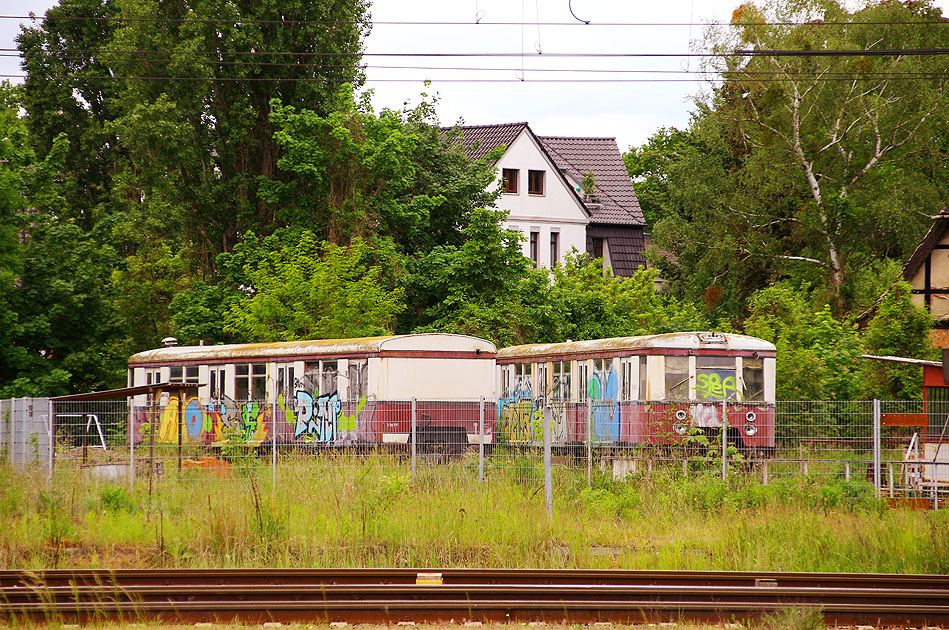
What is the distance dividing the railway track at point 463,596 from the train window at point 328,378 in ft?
41.1

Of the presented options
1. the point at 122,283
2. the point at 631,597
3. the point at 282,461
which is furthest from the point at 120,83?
the point at 631,597

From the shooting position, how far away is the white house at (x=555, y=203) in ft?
164

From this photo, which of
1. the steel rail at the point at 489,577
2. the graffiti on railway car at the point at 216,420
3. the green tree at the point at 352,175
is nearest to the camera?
the steel rail at the point at 489,577

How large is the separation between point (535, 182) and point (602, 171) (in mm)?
8359

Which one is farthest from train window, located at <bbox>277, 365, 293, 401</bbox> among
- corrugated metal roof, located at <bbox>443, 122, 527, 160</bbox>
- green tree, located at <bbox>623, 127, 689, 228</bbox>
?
green tree, located at <bbox>623, 127, 689, 228</bbox>

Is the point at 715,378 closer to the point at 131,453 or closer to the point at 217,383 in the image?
the point at 131,453

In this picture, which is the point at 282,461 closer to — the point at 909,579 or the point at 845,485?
the point at 845,485

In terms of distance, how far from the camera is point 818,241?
4097cm

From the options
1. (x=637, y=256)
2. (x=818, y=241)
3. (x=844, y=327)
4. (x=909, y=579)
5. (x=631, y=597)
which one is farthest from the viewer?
(x=637, y=256)

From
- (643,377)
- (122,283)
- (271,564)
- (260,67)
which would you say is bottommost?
(271,564)

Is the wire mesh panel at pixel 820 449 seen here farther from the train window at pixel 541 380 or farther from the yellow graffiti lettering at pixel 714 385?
the train window at pixel 541 380

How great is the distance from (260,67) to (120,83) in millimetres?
7907

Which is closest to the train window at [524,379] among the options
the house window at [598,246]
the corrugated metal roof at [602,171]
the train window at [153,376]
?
the train window at [153,376]

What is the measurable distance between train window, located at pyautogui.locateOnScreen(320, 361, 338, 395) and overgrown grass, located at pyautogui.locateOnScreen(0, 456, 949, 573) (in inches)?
286
